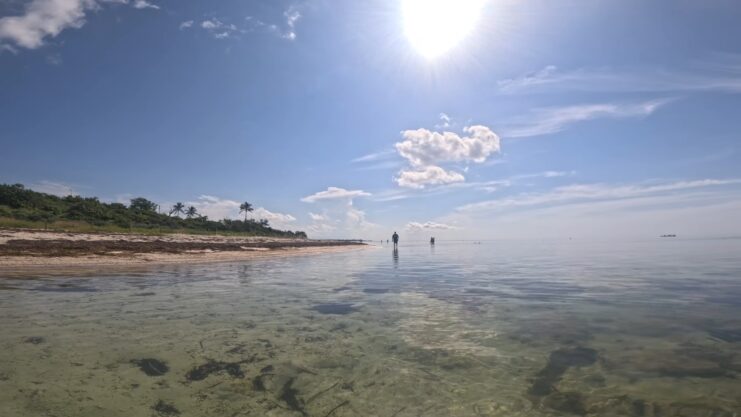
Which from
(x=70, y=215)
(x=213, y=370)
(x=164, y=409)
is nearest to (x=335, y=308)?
(x=213, y=370)

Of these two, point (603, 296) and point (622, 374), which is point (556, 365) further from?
point (603, 296)

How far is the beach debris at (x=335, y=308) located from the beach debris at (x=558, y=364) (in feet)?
20.8

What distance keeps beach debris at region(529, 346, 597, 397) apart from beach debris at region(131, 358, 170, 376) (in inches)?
235

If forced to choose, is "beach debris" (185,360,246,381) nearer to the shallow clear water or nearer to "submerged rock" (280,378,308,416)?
the shallow clear water

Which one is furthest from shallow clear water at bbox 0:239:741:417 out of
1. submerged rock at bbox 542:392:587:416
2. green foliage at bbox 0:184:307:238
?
green foliage at bbox 0:184:307:238

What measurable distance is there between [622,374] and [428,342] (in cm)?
359

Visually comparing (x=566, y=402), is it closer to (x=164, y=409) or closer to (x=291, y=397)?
(x=291, y=397)

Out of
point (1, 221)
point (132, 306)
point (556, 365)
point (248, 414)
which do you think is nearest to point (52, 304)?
point (132, 306)

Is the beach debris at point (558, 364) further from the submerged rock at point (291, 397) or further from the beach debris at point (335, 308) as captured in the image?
the beach debris at point (335, 308)

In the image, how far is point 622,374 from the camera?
256 inches

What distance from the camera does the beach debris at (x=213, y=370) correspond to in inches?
257

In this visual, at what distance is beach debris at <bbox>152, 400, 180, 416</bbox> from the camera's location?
5.20m

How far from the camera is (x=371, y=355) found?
7.72 meters

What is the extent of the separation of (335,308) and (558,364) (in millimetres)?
7433
